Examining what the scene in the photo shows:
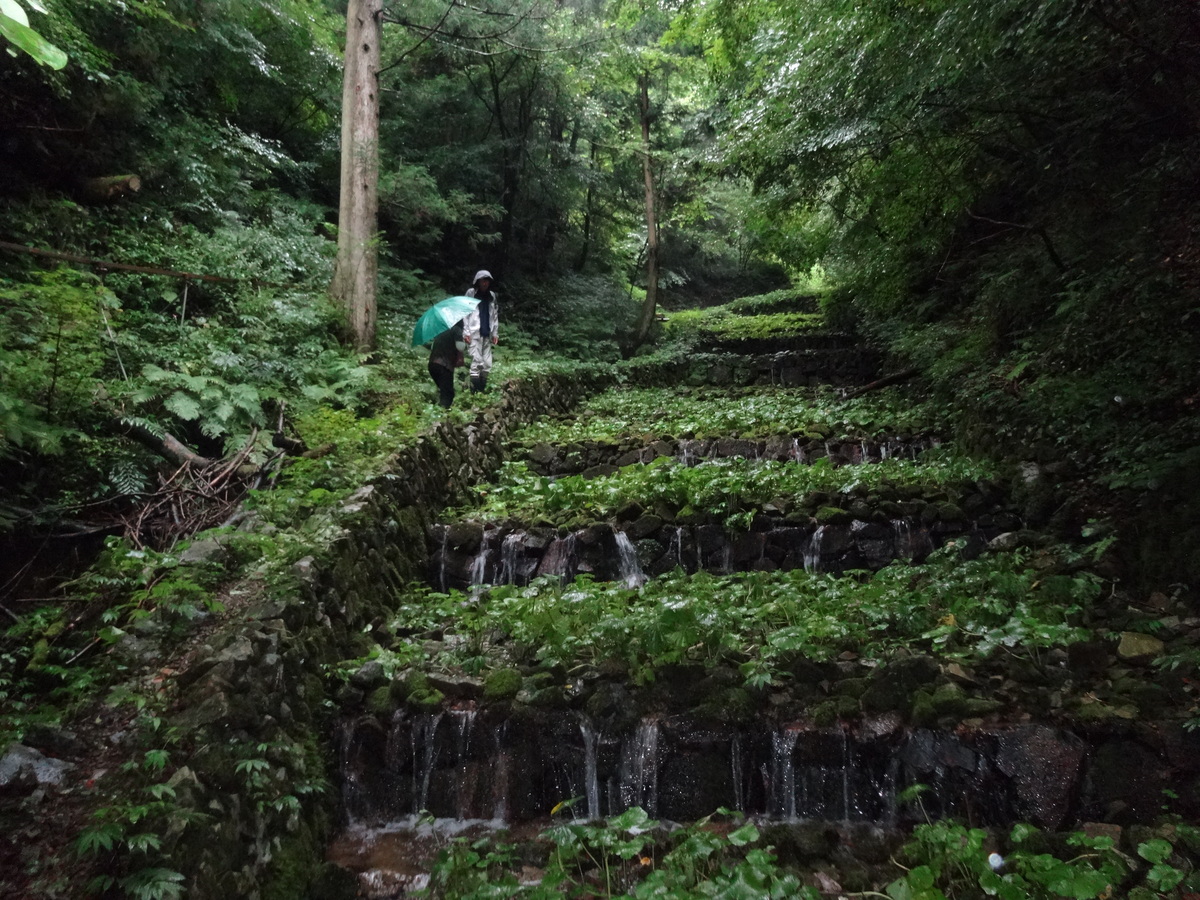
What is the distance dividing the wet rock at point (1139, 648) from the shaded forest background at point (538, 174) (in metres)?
0.87

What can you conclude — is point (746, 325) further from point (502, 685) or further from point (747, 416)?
point (502, 685)

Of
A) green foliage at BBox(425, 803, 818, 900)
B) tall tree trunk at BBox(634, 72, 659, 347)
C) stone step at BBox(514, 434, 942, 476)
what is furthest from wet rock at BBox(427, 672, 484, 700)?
tall tree trunk at BBox(634, 72, 659, 347)

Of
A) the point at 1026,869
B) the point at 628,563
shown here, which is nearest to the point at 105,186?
the point at 628,563

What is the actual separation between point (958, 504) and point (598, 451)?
4.09 metres

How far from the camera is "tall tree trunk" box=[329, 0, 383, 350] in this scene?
27.0 ft

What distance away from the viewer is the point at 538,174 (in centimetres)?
1379

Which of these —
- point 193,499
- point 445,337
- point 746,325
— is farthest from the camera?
point 746,325

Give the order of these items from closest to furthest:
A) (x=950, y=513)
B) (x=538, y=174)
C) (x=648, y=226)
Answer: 1. (x=950, y=513)
2. (x=538, y=174)
3. (x=648, y=226)

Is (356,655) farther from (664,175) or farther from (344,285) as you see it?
(664,175)

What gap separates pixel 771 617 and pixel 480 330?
511 cm

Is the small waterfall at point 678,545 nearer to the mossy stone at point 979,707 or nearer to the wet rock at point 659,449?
the wet rock at point 659,449

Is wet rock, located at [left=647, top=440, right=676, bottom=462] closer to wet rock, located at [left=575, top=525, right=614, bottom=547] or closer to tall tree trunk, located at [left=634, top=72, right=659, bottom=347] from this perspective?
wet rock, located at [left=575, top=525, right=614, bottom=547]

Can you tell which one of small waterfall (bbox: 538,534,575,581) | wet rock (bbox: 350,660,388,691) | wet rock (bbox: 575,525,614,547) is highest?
wet rock (bbox: 575,525,614,547)

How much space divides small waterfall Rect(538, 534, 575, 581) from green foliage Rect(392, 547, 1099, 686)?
78 centimetres
